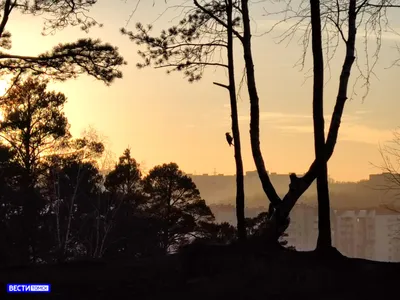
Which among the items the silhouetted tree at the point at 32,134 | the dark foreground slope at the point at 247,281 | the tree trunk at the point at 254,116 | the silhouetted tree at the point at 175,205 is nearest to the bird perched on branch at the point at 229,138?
the tree trunk at the point at 254,116

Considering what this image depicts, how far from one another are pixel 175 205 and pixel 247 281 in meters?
23.3

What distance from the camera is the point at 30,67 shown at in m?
13.8

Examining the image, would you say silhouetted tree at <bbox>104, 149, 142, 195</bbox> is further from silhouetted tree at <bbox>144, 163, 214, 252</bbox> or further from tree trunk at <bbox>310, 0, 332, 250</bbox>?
tree trunk at <bbox>310, 0, 332, 250</bbox>

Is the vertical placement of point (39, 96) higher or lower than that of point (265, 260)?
higher

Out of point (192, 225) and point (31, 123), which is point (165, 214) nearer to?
point (192, 225)

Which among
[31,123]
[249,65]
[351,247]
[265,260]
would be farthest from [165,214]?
[351,247]

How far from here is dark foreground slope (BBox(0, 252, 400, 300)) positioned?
8047 mm

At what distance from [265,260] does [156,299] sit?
1.70 m

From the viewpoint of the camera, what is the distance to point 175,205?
104ft

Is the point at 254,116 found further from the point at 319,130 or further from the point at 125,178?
the point at 125,178

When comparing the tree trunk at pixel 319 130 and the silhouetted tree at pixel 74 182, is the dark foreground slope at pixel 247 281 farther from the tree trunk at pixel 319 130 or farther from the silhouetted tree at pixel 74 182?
the silhouetted tree at pixel 74 182

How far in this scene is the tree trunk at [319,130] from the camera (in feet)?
31.9

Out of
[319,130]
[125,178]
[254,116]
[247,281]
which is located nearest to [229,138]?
[254,116]

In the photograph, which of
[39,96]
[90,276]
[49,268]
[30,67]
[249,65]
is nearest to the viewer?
[90,276]
